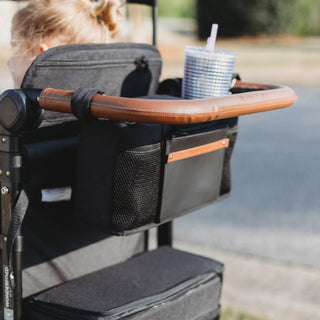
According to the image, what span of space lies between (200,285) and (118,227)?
535 millimetres

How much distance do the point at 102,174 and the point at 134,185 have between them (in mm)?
96

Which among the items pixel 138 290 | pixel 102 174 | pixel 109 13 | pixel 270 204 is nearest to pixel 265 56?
pixel 270 204

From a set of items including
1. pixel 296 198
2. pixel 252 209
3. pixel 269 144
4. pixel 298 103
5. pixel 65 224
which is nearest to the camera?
pixel 65 224

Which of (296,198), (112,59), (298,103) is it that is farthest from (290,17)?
(112,59)

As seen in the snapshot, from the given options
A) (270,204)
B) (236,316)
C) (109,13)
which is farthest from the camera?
(270,204)

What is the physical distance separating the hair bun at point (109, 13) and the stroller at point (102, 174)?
0.19m

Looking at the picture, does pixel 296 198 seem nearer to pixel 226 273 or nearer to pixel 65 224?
pixel 226 273

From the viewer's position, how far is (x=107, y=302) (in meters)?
1.77

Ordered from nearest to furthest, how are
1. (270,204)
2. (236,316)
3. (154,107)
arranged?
(154,107)
(236,316)
(270,204)

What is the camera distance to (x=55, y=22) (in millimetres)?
1869

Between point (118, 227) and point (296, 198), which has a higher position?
point (118, 227)

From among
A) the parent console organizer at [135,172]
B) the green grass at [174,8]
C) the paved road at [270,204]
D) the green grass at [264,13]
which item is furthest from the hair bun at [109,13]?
the green grass at [174,8]

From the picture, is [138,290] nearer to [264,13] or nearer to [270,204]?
[270,204]

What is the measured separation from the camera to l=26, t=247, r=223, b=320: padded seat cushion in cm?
174
